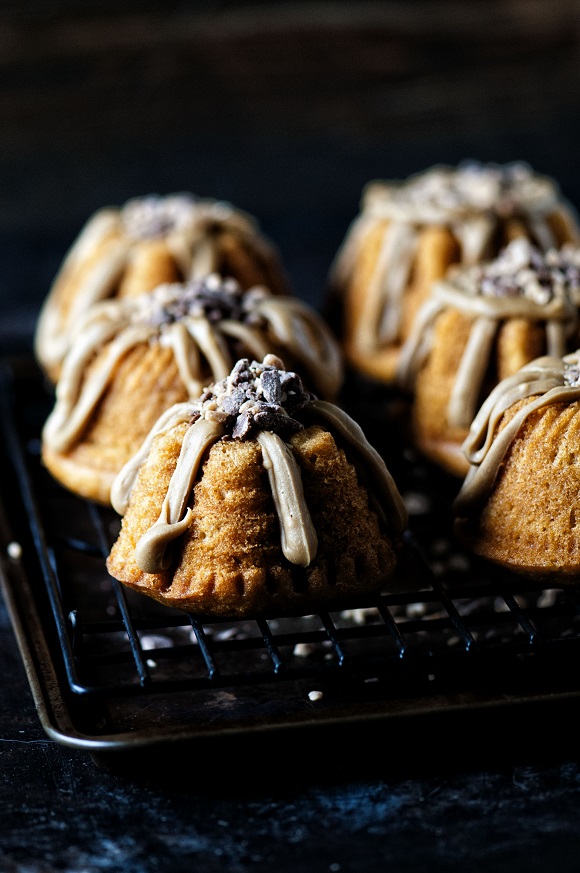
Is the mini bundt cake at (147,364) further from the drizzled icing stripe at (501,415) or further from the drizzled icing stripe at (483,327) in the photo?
the drizzled icing stripe at (501,415)

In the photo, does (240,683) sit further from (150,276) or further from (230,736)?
(150,276)

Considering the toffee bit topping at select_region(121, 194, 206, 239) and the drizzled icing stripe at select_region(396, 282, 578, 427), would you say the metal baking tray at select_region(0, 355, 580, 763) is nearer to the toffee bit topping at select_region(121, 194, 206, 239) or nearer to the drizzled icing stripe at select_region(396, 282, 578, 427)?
the drizzled icing stripe at select_region(396, 282, 578, 427)

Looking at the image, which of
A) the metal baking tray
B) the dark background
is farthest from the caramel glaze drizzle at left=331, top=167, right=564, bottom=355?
the dark background

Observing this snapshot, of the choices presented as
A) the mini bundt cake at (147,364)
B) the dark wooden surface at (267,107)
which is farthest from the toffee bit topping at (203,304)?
the dark wooden surface at (267,107)

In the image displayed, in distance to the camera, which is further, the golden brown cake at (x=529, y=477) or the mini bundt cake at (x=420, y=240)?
the mini bundt cake at (x=420, y=240)

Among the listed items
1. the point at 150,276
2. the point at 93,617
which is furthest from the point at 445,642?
the point at 150,276
